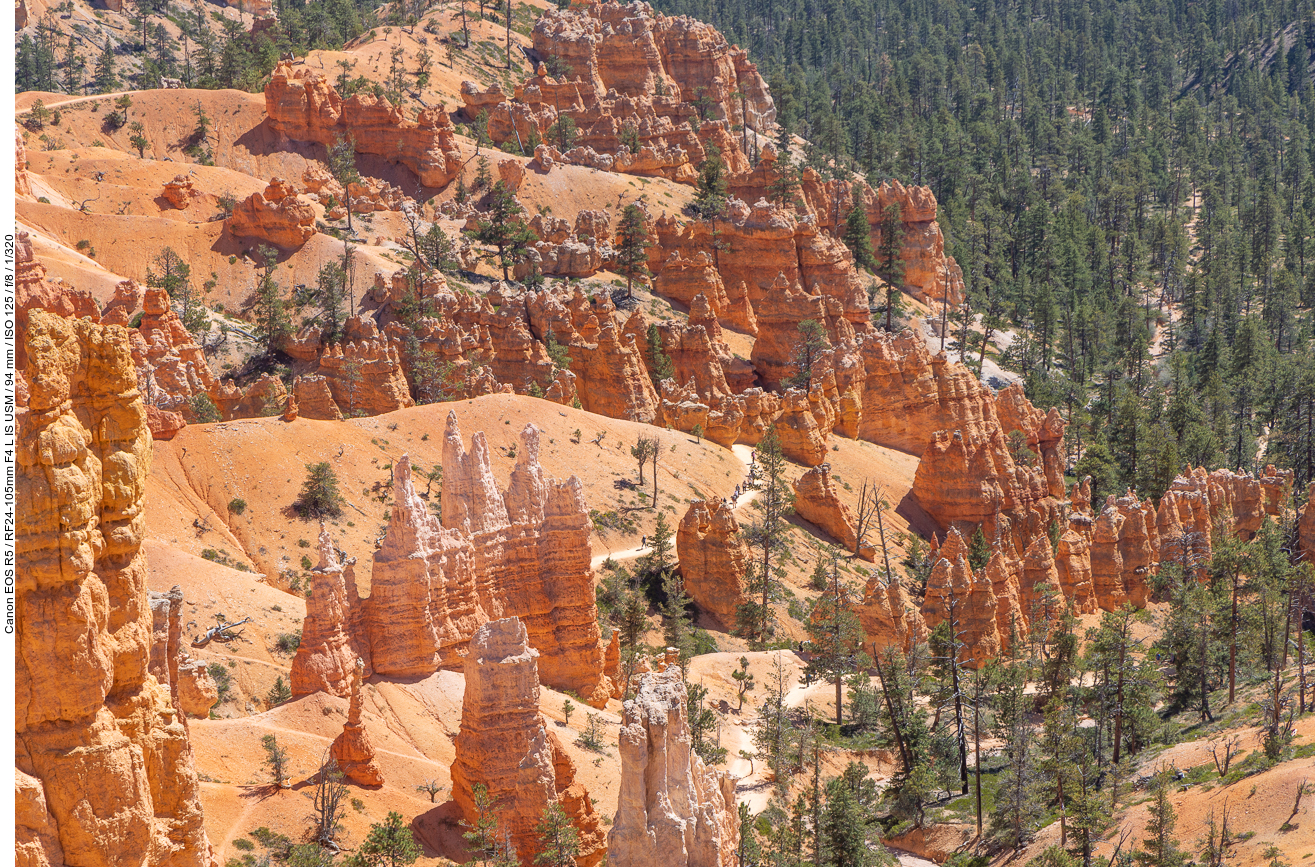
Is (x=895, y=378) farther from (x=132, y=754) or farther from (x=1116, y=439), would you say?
(x=132, y=754)

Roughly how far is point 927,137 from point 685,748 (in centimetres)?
15442

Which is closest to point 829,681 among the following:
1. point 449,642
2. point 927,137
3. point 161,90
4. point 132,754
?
point 449,642

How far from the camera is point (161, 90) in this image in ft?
427

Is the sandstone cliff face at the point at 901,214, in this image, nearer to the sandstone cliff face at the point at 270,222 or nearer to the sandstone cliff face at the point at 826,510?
the sandstone cliff face at the point at 270,222

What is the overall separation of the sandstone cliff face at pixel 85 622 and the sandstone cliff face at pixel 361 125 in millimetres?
105035

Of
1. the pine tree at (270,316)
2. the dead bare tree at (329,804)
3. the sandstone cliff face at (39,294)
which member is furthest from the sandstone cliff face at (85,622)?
the pine tree at (270,316)

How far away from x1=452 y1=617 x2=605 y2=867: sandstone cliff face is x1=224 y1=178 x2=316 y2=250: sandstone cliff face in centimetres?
7083

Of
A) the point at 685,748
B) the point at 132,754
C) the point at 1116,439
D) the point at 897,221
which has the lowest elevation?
the point at 1116,439

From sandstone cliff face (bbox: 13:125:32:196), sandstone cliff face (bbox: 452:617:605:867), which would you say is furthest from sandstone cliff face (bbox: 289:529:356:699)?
sandstone cliff face (bbox: 13:125:32:196)

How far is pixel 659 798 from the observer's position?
107ft

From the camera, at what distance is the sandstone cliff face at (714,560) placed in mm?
74062

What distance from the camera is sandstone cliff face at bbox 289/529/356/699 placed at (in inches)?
1864

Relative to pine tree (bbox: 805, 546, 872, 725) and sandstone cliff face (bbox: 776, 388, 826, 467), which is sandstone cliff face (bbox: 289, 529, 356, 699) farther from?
sandstone cliff face (bbox: 776, 388, 826, 467)

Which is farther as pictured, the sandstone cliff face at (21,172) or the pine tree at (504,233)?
the pine tree at (504,233)
